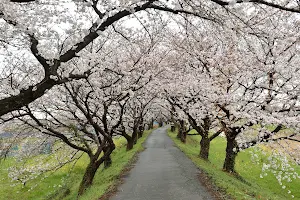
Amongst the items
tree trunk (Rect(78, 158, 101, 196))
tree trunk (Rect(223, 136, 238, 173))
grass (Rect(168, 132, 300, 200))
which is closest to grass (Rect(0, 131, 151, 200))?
tree trunk (Rect(78, 158, 101, 196))

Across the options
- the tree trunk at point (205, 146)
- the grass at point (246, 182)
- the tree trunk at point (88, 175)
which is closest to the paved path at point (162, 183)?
the grass at point (246, 182)

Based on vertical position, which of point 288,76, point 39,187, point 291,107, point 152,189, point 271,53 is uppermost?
point 271,53

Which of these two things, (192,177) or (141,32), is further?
(141,32)

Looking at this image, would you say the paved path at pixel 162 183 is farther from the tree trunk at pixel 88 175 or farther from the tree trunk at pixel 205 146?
the tree trunk at pixel 205 146

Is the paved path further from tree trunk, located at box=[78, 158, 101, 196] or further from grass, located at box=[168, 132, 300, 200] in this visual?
tree trunk, located at box=[78, 158, 101, 196]

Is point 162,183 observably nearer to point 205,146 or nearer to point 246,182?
point 246,182

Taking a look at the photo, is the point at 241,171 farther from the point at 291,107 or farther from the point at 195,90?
the point at 291,107

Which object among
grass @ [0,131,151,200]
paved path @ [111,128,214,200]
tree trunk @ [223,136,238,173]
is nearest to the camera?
paved path @ [111,128,214,200]

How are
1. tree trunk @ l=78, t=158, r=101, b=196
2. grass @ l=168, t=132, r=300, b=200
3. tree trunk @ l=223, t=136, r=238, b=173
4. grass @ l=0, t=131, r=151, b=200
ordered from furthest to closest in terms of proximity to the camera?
1. tree trunk @ l=223, t=136, r=238, b=173
2. grass @ l=0, t=131, r=151, b=200
3. tree trunk @ l=78, t=158, r=101, b=196
4. grass @ l=168, t=132, r=300, b=200

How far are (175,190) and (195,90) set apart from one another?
9462 millimetres

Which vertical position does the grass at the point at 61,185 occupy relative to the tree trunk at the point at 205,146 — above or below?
below

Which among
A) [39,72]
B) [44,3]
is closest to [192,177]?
[39,72]

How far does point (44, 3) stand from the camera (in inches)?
259

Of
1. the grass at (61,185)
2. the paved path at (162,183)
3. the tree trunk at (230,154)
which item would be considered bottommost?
the grass at (61,185)
